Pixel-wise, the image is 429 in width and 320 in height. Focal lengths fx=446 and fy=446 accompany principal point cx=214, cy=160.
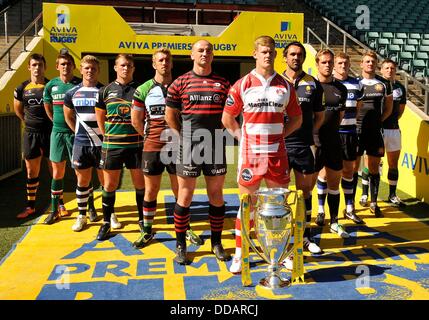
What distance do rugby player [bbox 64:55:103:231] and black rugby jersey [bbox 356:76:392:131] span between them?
3285mm

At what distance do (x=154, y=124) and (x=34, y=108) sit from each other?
2.16 m

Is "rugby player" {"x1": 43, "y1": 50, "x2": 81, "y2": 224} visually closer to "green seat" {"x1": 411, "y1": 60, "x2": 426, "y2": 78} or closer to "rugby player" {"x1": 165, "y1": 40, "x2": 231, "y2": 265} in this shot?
"rugby player" {"x1": 165, "y1": 40, "x2": 231, "y2": 265}

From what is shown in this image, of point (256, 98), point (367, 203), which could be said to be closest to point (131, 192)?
point (367, 203)

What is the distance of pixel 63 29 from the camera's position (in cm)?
1190

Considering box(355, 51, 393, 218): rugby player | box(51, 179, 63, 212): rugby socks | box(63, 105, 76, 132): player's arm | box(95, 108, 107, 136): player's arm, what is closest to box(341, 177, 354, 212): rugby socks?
box(355, 51, 393, 218): rugby player

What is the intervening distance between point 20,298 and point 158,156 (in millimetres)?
1797

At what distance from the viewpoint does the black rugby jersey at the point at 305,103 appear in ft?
14.1

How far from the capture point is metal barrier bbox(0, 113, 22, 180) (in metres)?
8.12

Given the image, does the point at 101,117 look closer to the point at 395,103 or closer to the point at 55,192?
the point at 55,192

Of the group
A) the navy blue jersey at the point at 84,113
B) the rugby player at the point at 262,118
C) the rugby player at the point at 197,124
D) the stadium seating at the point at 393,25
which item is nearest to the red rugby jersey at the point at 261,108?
the rugby player at the point at 262,118

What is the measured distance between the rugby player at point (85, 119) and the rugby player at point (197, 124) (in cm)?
132

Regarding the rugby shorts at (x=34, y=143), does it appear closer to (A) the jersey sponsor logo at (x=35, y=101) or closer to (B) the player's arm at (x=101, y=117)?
(A) the jersey sponsor logo at (x=35, y=101)

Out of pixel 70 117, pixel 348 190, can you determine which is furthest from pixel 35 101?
pixel 348 190
